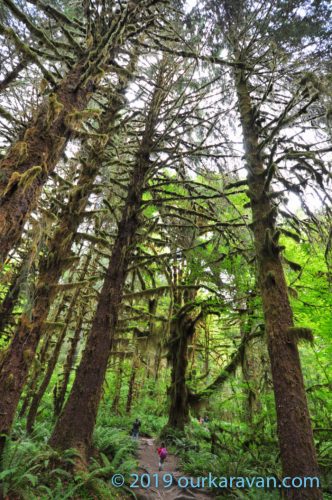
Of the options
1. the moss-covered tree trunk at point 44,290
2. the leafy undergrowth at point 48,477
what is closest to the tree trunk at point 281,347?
the leafy undergrowth at point 48,477

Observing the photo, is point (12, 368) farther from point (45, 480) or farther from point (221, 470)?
point (221, 470)

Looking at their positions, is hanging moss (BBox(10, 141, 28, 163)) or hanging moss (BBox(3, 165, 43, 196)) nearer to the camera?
hanging moss (BBox(3, 165, 43, 196))

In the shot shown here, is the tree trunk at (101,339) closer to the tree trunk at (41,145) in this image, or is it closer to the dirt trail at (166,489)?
the dirt trail at (166,489)

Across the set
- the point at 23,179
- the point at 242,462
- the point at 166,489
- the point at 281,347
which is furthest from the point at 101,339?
the point at 242,462

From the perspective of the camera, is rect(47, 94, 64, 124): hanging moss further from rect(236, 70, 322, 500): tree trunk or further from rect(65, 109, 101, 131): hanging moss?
rect(236, 70, 322, 500): tree trunk

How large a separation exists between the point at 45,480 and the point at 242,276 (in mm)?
6604

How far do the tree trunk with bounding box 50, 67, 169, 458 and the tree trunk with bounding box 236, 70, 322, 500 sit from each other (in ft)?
9.26

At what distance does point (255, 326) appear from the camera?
8.67 meters

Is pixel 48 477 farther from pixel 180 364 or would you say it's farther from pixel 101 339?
pixel 180 364

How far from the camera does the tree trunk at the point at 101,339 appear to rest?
5.61 metres

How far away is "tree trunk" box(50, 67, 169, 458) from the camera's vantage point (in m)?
5.61

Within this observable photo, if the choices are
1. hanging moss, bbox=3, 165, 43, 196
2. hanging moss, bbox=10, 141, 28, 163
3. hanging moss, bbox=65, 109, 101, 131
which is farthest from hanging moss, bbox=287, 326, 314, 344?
hanging moss, bbox=10, 141, 28, 163

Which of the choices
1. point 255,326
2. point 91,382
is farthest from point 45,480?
point 255,326

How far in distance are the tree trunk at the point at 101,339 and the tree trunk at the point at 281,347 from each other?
282 centimetres
